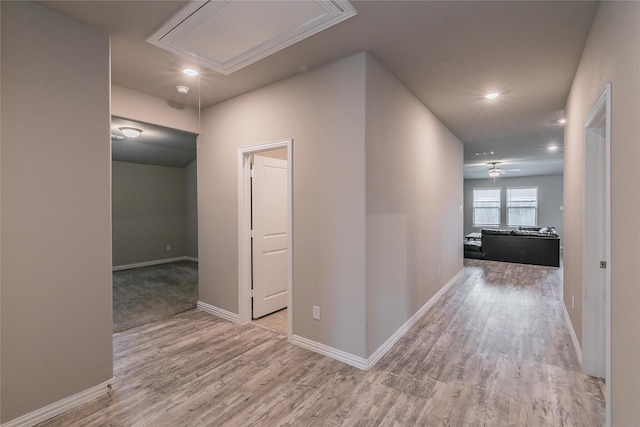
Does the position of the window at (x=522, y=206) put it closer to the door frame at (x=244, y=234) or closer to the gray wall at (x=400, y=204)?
the gray wall at (x=400, y=204)

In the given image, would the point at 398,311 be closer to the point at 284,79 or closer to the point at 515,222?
the point at 284,79

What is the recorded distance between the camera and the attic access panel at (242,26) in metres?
1.92

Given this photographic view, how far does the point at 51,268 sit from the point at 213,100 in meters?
2.45

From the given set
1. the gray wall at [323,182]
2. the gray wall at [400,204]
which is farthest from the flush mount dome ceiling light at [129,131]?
the gray wall at [400,204]

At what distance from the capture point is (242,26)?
2.15 meters

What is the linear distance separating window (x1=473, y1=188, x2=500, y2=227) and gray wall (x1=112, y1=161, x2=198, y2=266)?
10.7 metres

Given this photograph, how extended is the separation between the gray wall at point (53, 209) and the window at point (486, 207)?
12899mm

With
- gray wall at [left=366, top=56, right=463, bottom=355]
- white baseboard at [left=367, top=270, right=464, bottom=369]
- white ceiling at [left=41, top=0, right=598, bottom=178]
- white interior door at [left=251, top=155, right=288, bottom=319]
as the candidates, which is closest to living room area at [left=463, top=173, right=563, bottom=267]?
white baseboard at [left=367, top=270, right=464, bottom=369]

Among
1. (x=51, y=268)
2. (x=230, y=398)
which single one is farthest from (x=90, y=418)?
(x=51, y=268)

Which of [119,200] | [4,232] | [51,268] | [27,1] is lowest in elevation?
[51,268]

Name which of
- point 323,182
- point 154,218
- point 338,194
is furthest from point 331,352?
point 154,218

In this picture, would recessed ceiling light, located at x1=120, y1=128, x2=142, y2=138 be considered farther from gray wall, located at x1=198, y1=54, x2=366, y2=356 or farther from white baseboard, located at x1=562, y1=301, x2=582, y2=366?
white baseboard, located at x1=562, y1=301, x2=582, y2=366

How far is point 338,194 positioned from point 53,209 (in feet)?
6.75

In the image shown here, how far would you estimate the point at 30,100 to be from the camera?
74.9 inches
